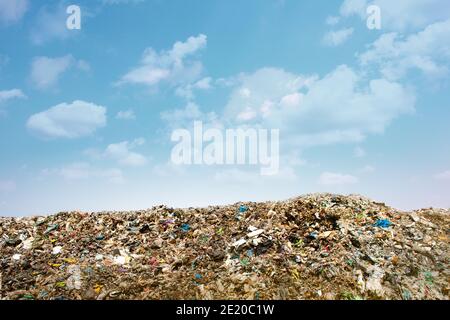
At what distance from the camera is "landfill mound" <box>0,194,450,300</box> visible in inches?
299

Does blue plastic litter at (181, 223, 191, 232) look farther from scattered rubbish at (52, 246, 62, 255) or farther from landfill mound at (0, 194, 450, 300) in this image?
scattered rubbish at (52, 246, 62, 255)

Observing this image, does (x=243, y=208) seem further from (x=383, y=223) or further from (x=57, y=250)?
(x=57, y=250)

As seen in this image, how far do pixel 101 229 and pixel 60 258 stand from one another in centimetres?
144

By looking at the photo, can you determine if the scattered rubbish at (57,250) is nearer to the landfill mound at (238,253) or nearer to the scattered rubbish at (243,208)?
the landfill mound at (238,253)

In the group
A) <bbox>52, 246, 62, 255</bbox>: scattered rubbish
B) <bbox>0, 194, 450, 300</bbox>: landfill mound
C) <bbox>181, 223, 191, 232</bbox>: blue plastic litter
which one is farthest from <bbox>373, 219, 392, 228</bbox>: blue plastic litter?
<bbox>52, 246, 62, 255</bbox>: scattered rubbish

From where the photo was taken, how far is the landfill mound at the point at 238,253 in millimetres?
7586

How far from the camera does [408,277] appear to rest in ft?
25.3

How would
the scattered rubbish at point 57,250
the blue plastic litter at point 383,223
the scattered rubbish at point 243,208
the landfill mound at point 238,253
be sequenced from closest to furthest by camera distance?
the landfill mound at point 238,253 < the blue plastic litter at point 383,223 < the scattered rubbish at point 57,250 < the scattered rubbish at point 243,208

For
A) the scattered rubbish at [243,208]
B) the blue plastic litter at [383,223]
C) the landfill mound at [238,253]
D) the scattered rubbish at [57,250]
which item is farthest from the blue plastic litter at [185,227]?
the blue plastic litter at [383,223]
